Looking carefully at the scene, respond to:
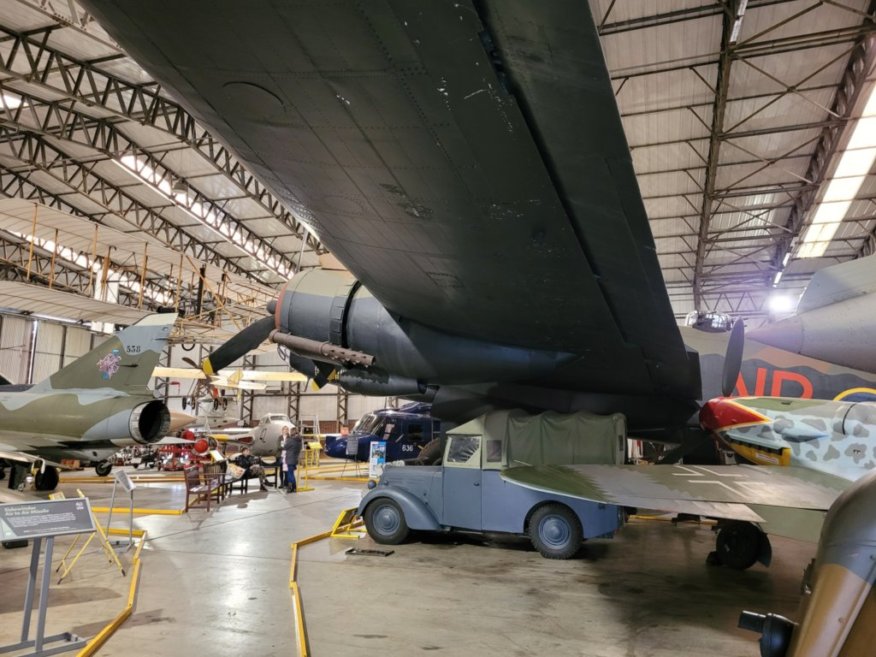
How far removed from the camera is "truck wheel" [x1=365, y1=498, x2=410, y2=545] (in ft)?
27.3

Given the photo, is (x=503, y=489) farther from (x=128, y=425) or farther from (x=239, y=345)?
(x=128, y=425)

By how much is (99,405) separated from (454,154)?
11.3 meters

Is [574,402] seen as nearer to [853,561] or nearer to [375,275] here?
[375,275]

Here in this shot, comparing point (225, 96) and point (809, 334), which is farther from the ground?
point (225, 96)

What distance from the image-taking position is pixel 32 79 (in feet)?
54.0

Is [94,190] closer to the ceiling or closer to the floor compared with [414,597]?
closer to the ceiling

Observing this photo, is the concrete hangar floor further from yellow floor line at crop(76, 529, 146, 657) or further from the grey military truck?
the grey military truck

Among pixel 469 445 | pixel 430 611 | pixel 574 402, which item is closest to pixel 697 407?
pixel 574 402

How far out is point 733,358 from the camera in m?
7.43

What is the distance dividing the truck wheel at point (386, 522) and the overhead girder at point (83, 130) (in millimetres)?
18545

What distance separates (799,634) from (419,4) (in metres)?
2.95

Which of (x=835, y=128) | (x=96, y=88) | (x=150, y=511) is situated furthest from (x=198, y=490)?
(x=835, y=128)

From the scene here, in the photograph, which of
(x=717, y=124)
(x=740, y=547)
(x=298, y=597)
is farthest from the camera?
(x=717, y=124)

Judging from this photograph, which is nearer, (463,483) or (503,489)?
(503,489)
